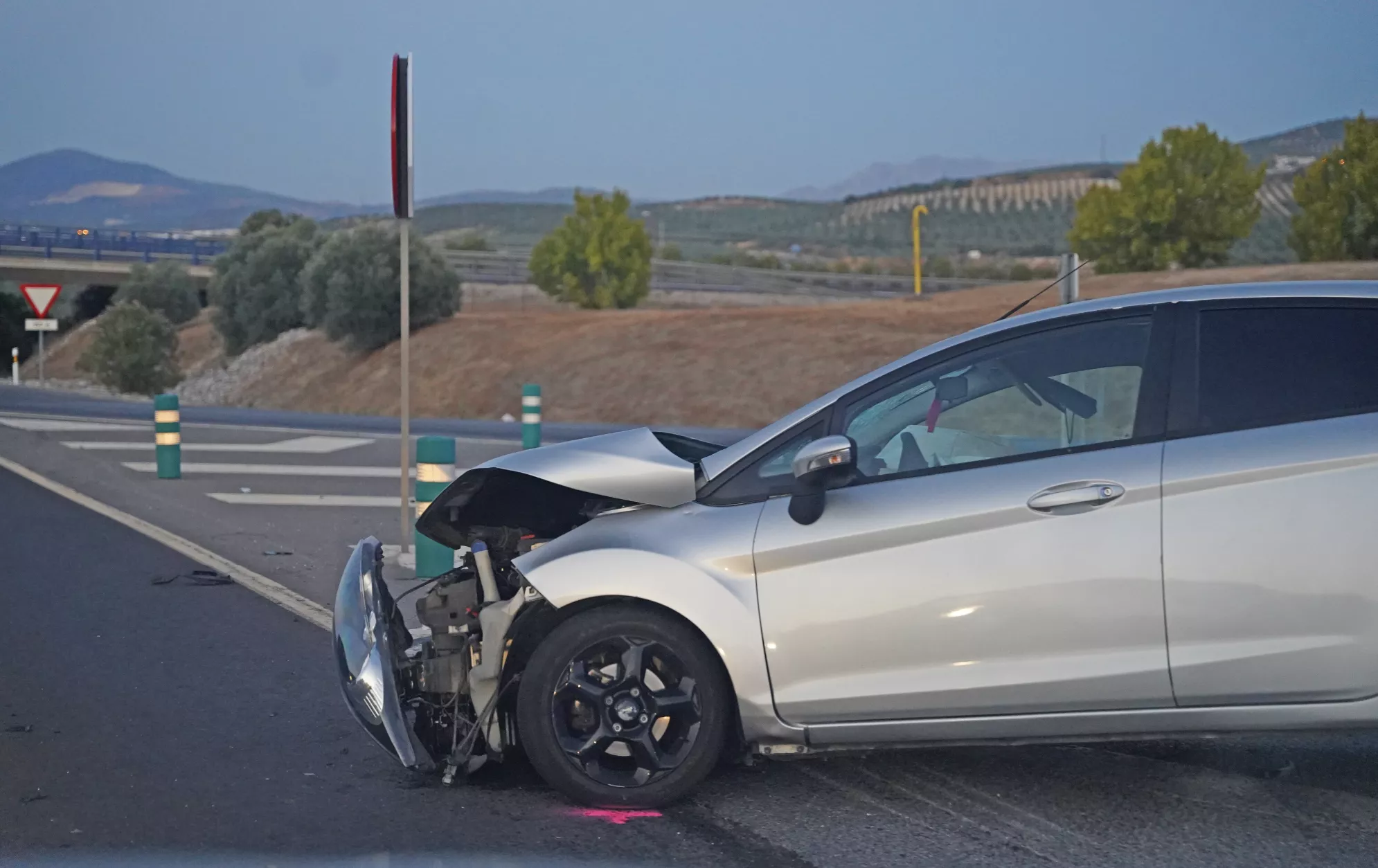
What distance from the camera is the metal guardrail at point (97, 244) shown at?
214ft

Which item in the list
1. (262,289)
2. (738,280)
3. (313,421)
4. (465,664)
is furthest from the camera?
(738,280)

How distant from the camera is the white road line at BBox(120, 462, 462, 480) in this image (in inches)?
588

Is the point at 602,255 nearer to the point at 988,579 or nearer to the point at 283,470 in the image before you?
the point at 283,470

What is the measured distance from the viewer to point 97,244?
68.0 m

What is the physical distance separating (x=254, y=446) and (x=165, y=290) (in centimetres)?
4867

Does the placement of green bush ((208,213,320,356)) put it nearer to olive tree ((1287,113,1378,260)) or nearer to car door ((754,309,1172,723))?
olive tree ((1287,113,1378,260))

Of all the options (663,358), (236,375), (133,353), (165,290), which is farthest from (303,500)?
(165,290)

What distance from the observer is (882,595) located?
452 cm

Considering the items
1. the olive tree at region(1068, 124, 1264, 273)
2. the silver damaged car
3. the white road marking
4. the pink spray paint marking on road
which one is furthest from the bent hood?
the olive tree at region(1068, 124, 1264, 273)

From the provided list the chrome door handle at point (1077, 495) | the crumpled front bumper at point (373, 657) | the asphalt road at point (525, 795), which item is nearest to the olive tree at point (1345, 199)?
the asphalt road at point (525, 795)

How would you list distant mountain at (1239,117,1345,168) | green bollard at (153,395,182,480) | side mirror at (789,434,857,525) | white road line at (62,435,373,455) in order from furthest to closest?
distant mountain at (1239,117,1345,168) < white road line at (62,435,373,455) < green bollard at (153,395,182,480) < side mirror at (789,434,857,525)

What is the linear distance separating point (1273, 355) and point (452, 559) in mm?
5182

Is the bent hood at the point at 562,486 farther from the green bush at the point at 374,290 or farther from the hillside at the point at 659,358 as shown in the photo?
the green bush at the point at 374,290

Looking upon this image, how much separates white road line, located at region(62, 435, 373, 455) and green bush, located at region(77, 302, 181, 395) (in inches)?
1208
